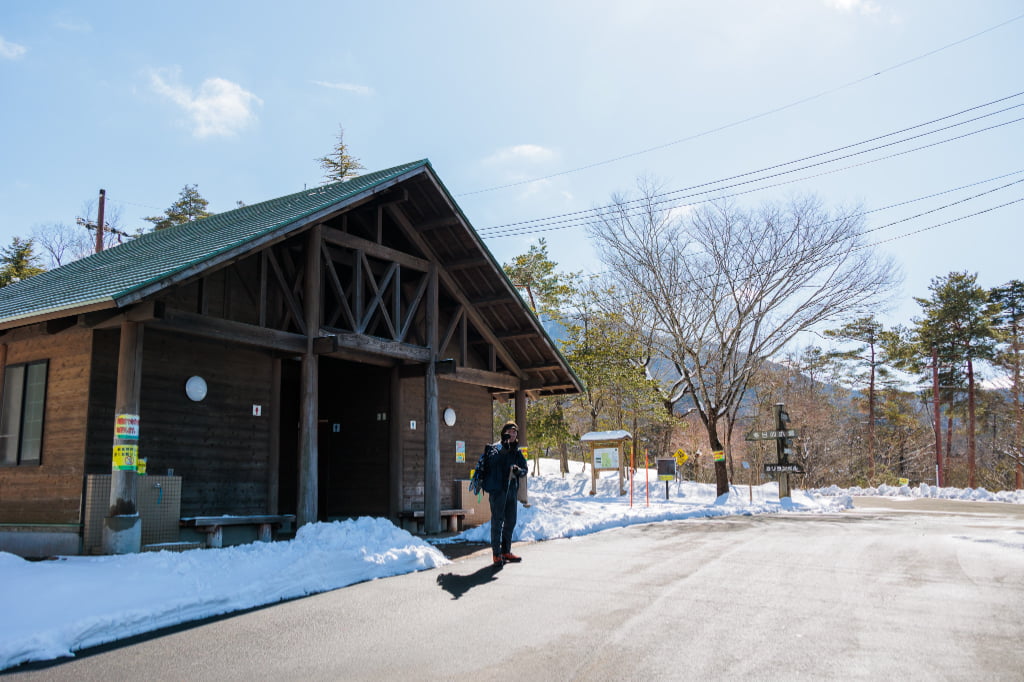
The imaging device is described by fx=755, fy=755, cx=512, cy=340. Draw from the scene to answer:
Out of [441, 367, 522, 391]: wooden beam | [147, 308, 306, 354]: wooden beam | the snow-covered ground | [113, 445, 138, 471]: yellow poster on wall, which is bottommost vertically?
the snow-covered ground

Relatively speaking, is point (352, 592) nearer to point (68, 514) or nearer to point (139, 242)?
point (68, 514)

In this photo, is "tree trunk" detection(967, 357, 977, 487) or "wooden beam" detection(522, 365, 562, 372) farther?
"tree trunk" detection(967, 357, 977, 487)

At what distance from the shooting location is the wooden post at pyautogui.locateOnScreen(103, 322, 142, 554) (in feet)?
29.1

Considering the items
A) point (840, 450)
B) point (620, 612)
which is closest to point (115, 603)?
point (620, 612)

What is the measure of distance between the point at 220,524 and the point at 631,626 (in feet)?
21.7

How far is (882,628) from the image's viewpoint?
5930 millimetres

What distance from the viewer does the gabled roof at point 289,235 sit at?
373 inches

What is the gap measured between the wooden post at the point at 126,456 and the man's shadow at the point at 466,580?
3743mm

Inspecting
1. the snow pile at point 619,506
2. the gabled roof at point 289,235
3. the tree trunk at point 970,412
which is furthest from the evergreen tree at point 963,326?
the gabled roof at point 289,235

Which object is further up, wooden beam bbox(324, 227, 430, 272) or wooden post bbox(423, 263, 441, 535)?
wooden beam bbox(324, 227, 430, 272)

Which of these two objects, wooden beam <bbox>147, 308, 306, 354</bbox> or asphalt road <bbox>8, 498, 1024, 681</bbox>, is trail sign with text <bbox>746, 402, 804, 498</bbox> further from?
wooden beam <bbox>147, 308, 306, 354</bbox>

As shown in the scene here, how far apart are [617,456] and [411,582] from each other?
17685 millimetres

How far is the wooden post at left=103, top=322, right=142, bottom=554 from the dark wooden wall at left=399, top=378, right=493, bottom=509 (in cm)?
627

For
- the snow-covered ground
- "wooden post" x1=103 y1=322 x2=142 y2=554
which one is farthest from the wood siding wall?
the snow-covered ground
